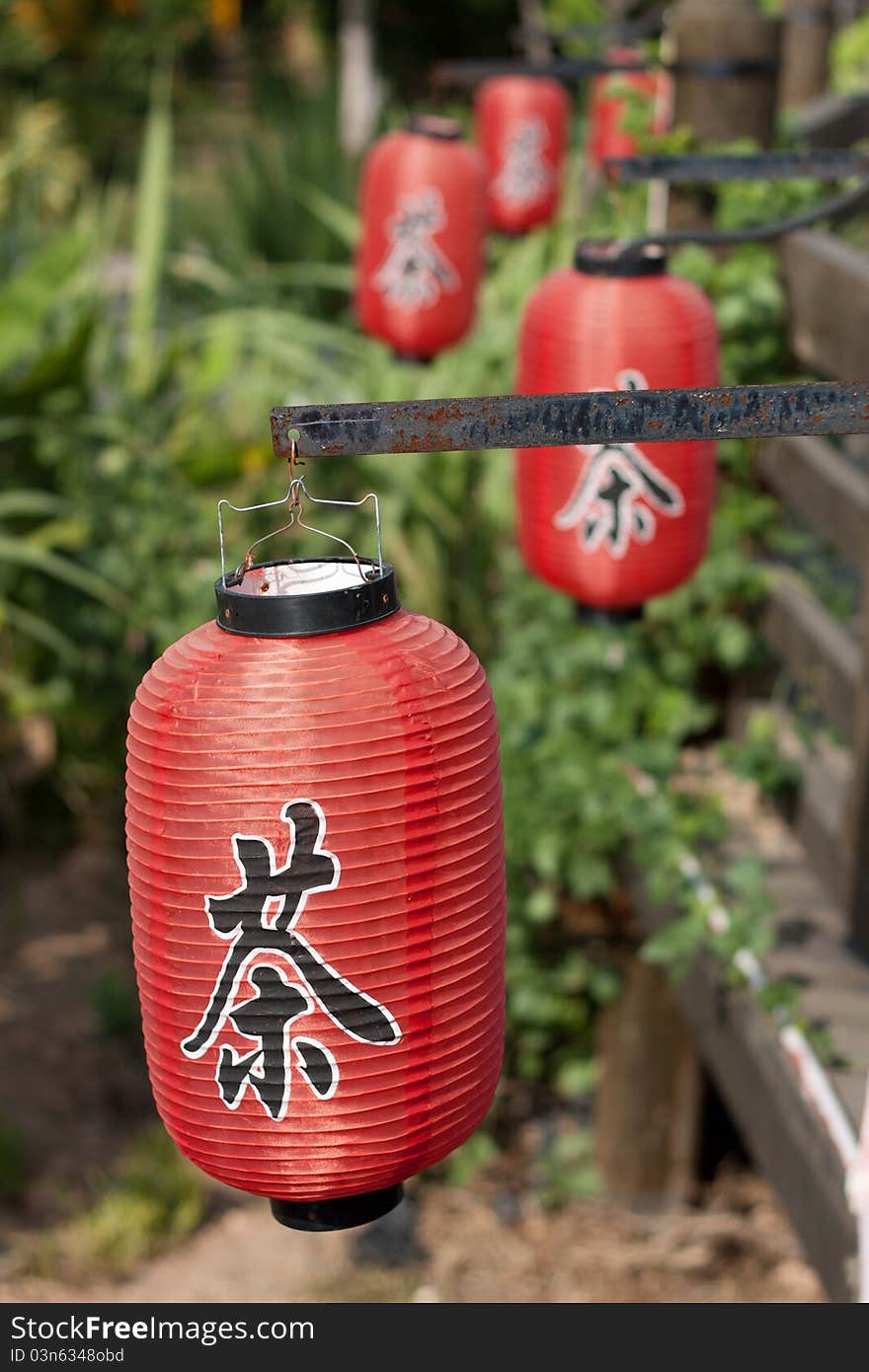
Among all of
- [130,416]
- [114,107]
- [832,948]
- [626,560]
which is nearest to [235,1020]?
[626,560]

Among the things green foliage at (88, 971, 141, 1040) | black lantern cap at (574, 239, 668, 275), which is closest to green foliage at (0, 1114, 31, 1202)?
green foliage at (88, 971, 141, 1040)

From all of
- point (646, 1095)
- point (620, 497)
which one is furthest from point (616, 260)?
point (646, 1095)

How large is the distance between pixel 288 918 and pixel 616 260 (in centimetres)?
163

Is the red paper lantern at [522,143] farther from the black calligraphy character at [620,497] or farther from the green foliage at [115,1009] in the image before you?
the black calligraphy character at [620,497]

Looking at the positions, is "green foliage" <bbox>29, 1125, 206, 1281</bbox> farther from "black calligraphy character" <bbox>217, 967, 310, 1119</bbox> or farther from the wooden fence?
"black calligraphy character" <bbox>217, 967, 310, 1119</bbox>

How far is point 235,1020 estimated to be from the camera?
1.49 meters

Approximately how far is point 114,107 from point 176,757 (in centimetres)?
1373

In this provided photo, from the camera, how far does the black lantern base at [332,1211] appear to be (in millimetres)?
1643

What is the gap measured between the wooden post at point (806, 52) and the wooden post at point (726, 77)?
0.71 m

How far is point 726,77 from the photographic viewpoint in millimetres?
3826

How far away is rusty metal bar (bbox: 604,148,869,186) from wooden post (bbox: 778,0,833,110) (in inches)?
82.5

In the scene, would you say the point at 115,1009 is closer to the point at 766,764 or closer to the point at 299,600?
the point at 766,764

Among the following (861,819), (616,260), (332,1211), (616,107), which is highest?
(616,260)

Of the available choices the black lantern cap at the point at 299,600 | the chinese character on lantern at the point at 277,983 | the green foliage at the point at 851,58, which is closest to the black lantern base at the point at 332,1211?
the chinese character on lantern at the point at 277,983
